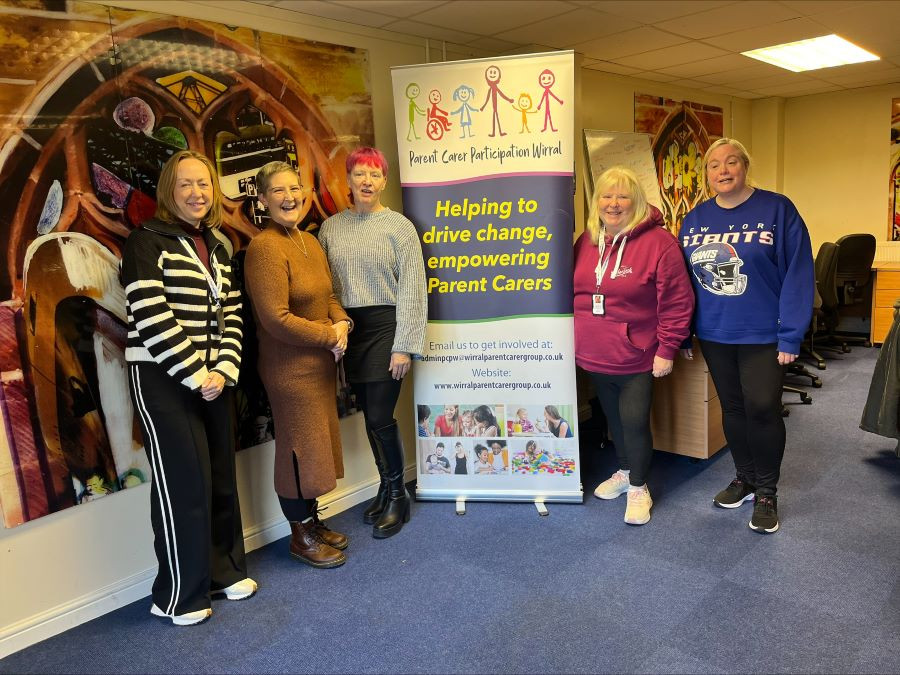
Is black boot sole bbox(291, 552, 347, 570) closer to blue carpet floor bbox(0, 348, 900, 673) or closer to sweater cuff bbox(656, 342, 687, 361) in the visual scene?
blue carpet floor bbox(0, 348, 900, 673)

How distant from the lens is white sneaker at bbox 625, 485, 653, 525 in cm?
286

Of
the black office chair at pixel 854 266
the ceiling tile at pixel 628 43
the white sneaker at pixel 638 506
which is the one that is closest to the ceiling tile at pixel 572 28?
the ceiling tile at pixel 628 43

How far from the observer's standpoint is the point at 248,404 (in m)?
2.74

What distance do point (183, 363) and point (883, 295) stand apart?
233 inches

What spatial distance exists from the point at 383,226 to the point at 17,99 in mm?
1293

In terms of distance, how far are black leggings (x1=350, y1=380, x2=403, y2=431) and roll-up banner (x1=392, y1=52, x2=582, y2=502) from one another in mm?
256

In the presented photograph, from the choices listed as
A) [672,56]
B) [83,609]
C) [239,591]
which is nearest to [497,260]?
[239,591]

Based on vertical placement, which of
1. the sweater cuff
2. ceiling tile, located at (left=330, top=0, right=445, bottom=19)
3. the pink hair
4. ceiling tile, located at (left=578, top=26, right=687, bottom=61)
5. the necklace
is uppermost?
→ ceiling tile, located at (left=578, top=26, right=687, bottom=61)

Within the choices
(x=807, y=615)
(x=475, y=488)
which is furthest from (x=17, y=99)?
(x=807, y=615)

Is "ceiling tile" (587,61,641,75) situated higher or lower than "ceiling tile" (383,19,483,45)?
higher

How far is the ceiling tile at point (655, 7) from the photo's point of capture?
10.0 ft

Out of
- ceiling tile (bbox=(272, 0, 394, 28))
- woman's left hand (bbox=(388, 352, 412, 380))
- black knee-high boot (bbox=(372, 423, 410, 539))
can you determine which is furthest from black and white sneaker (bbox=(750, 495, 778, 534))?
ceiling tile (bbox=(272, 0, 394, 28))

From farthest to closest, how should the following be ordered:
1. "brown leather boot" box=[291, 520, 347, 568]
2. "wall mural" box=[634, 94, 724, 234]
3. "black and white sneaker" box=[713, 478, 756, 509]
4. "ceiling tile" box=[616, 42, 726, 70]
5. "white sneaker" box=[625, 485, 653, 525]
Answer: "wall mural" box=[634, 94, 724, 234] < "ceiling tile" box=[616, 42, 726, 70] < "black and white sneaker" box=[713, 478, 756, 509] < "white sneaker" box=[625, 485, 653, 525] < "brown leather boot" box=[291, 520, 347, 568]

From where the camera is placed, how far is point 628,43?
382 centimetres
